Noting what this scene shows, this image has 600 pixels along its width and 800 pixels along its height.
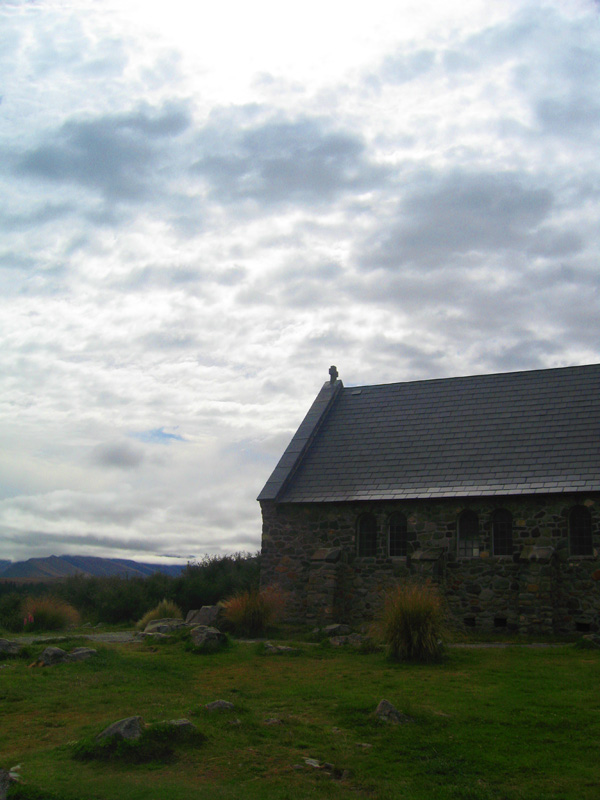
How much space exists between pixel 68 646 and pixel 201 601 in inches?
492

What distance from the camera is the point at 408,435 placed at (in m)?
24.7

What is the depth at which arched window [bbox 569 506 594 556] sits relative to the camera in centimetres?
1995

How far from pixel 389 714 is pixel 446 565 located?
12740 mm

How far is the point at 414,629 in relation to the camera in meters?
13.5

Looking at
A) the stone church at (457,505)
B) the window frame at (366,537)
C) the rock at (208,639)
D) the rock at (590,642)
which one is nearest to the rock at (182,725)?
the rock at (208,639)

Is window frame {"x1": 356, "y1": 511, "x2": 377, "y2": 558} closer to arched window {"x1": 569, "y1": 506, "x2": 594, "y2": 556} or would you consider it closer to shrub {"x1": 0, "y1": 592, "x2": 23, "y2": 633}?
arched window {"x1": 569, "y1": 506, "x2": 594, "y2": 556}

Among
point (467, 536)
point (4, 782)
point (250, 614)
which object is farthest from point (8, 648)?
point (467, 536)

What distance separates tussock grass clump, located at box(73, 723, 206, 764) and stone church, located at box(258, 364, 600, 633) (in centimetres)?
1401

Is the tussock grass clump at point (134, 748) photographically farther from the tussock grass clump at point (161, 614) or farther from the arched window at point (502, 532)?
the arched window at point (502, 532)

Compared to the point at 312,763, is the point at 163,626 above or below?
above

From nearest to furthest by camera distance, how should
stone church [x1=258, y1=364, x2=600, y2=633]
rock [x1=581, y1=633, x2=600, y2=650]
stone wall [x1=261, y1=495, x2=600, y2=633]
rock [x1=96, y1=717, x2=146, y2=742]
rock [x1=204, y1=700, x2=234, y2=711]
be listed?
1. rock [x1=96, y1=717, x2=146, y2=742]
2. rock [x1=204, y1=700, x2=234, y2=711]
3. rock [x1=581, y1=633, x2=600, y2=650]
4. stone wall [x1=261, y1=495, x2=600, y2=633]
5. stone church [x1=258, y1=364, x2=600, y2=633]

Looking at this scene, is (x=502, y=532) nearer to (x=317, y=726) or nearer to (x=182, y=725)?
(x=317, y=726)

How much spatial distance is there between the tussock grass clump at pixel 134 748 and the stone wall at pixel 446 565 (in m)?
12.7

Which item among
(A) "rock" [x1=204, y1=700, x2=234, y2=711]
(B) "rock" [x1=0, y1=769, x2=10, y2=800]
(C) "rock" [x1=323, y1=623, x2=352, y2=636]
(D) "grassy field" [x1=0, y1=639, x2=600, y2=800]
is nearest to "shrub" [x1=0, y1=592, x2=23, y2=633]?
(D) "grassy field" [x1=0, y1=639, x2=600, y2=800]
